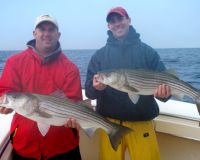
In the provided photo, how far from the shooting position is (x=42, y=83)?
3.51 metres

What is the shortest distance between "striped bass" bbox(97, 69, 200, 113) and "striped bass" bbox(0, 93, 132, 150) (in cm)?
45

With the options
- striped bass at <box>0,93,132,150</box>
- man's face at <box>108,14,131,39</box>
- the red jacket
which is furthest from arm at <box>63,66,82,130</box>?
man's face at <box>108,14,131,39</box>

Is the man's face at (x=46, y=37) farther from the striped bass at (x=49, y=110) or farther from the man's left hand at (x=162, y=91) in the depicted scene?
the man's left hand at (x=162, y=91)

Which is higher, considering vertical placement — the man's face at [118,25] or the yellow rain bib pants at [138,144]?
the man's face at [118,25]

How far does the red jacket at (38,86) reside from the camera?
11.3 ft

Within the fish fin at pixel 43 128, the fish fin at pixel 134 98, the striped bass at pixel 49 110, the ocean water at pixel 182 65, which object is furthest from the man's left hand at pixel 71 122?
the ocean water at pixel 182 65

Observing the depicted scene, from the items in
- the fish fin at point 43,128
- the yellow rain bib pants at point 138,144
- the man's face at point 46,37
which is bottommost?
the yellow rain bib pants at point 138,144

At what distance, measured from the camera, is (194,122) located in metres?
4.43

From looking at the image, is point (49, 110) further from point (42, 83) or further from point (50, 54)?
point (50, 54)

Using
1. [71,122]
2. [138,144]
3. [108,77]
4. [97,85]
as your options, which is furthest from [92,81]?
[138,144]

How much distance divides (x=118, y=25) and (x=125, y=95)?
94 cm

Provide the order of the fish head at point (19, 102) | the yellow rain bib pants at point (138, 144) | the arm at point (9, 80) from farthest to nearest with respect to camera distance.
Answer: the yellow rain bib pants at point (138, 144), the arm at point (9, 80), the fish head at point (19, 102)

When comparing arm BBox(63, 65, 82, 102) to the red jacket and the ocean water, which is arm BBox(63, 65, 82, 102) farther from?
the ocean water

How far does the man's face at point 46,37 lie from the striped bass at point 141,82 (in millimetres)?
710
